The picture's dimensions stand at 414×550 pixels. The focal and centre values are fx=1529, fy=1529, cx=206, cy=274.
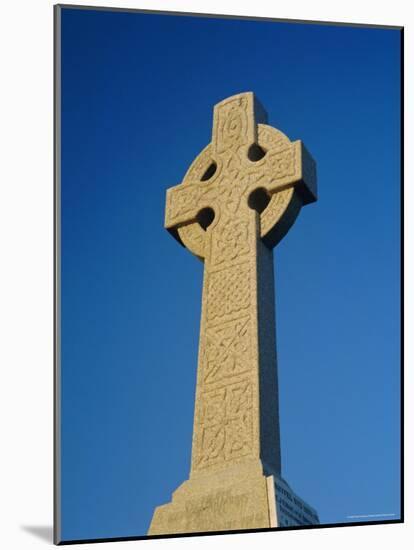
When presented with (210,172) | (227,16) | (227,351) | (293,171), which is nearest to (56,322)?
(227,351)

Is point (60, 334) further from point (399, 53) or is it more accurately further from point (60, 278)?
point (399, 53)

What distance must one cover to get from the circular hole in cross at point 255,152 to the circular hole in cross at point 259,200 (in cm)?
31

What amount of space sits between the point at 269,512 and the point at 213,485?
0.52 meters

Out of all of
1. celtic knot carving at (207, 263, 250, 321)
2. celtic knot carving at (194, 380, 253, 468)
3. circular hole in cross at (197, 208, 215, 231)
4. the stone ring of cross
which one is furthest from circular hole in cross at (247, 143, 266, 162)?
celtic knot carving at (194, 380, 253, 468)

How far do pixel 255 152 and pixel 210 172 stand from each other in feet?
1.36

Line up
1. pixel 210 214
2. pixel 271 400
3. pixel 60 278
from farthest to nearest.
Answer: pixel 210 214, pixel 271 400, pixel 60 278

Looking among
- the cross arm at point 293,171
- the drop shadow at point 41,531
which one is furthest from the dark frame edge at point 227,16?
the drop shadow at point 41,531

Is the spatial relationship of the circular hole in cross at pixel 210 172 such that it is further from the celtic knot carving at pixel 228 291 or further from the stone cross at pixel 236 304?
the celtic knot carving at pixel 228 291

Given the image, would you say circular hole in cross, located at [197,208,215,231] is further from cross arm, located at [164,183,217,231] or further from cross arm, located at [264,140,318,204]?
cross arm, located at [264,140,318,204]

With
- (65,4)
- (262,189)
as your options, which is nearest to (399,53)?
(262,189)

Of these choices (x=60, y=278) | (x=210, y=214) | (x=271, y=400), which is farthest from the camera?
(x=210, y=214)

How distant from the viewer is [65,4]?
1036cm

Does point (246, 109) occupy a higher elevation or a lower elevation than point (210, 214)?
higher

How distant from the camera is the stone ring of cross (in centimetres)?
1123
